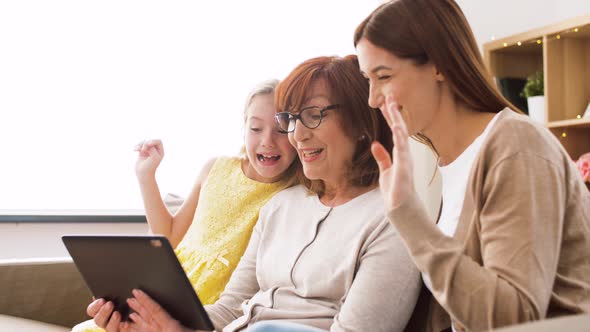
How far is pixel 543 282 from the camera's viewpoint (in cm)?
93

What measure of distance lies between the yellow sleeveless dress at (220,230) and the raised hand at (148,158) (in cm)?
23

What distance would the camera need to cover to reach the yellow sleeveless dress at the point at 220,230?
1752 millimetres

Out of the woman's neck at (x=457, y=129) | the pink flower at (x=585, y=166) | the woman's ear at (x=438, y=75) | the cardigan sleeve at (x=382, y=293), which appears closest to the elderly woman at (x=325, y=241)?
the cardigan sleeve at (x=382, y=293)

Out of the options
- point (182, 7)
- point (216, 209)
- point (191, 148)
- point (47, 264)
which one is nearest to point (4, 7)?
point (182, 7)

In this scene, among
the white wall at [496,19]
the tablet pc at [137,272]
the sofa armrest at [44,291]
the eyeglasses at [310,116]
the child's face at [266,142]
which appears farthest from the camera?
the white wall at [496,19]

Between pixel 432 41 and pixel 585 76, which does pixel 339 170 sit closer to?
pixel 432 41

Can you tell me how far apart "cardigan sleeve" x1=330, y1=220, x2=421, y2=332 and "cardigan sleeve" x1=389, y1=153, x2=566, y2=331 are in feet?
0.90

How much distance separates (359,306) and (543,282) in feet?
1.33

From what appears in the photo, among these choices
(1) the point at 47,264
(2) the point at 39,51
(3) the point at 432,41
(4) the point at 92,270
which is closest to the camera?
(3) the point at 432,41

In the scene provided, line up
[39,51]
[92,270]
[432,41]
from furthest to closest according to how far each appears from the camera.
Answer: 1. [39,51]
2. [92,270]
3. [432,41]

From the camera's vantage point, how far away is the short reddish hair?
1490 mm

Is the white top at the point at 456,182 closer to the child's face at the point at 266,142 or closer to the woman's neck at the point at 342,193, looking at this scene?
the woman's neck at the point at 342,193

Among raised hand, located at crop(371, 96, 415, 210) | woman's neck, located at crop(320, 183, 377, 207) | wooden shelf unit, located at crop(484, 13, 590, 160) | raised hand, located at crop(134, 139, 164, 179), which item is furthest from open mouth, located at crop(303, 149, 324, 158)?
wooden shelf unit, located at crop(484, 13, 590, 160)

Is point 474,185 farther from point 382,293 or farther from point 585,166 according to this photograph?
point 585,166
